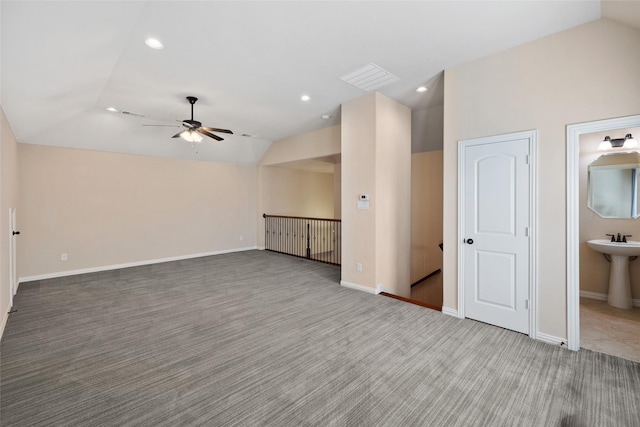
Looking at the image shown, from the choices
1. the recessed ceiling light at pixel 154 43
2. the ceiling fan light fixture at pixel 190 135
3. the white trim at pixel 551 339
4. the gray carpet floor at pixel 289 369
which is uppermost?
the recessed ceiling light at pixel 154 43

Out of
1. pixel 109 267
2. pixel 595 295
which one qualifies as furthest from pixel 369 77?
pixel 109 267

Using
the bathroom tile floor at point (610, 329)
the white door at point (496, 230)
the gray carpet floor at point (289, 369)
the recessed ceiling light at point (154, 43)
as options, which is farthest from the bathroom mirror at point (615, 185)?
the recessed ceiling light at point (154, 43)

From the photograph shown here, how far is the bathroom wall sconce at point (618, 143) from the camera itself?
3.50m

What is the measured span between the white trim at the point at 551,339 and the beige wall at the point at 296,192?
7010mm

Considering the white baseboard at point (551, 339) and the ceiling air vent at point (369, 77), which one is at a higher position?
the ceiling air vent at point (369, 77)

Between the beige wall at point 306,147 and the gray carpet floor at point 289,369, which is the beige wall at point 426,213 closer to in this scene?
the beige wall at point 306,147

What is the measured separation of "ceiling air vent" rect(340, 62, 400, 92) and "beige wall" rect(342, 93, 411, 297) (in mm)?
321

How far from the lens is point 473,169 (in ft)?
10.9

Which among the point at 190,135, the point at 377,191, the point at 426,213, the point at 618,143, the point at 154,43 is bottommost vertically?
the point at 426,213

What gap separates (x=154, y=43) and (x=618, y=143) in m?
5.75

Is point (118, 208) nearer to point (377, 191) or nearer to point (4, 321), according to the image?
point (4, 321)

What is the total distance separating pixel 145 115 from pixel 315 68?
3.61m

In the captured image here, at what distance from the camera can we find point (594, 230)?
3.96 metres

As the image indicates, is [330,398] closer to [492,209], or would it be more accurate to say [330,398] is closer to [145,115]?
[492,209]
